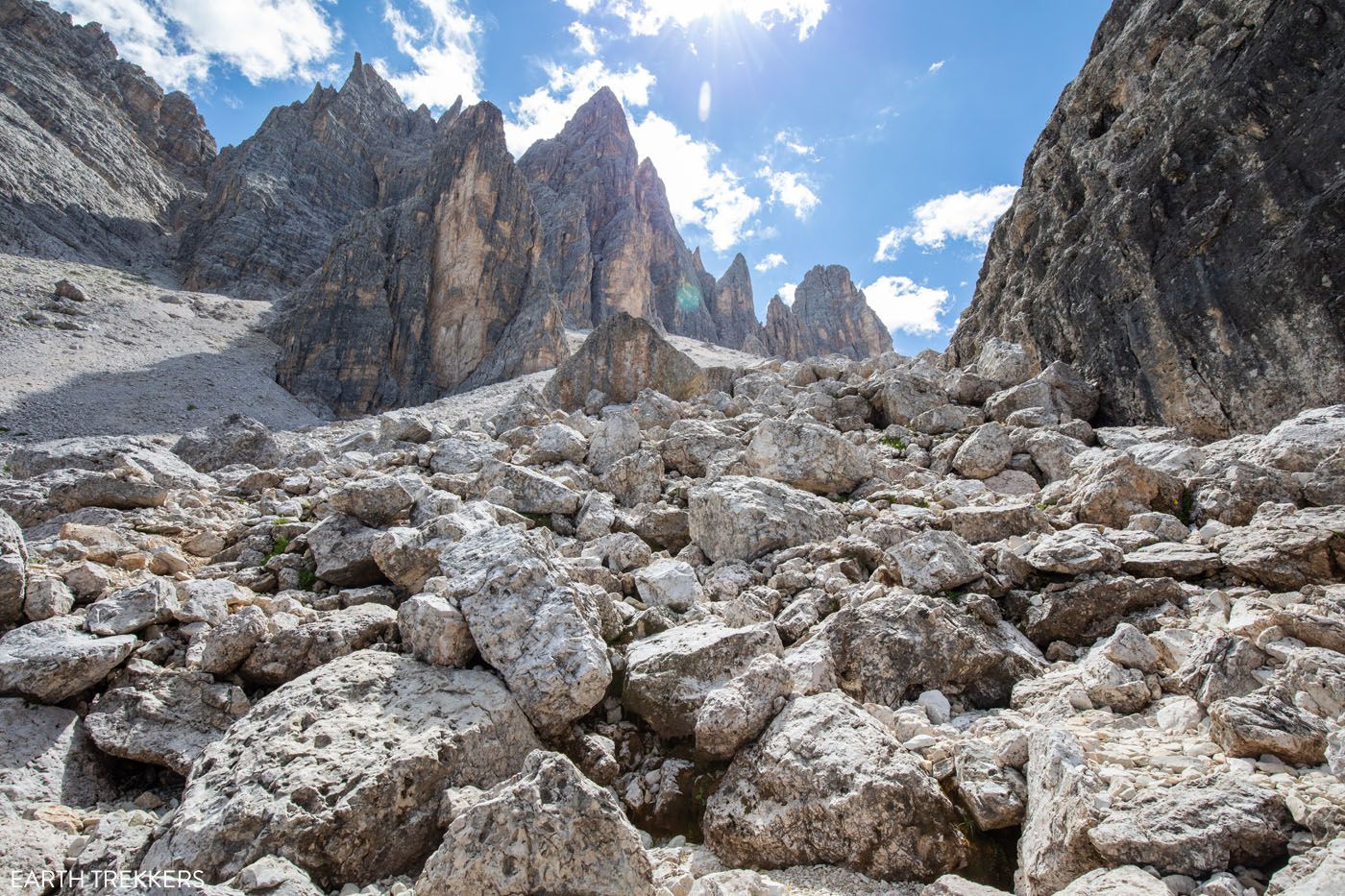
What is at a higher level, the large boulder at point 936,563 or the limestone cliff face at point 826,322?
the limestone cliff face at point 826,322

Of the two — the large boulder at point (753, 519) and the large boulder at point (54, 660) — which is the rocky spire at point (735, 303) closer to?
the large boulder at point (753, 519)

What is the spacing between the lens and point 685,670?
16.8 feet

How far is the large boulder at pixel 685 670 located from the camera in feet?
16.3

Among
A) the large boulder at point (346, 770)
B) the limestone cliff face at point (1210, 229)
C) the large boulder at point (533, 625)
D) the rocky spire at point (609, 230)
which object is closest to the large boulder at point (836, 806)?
the large boulder at point (533, 625)

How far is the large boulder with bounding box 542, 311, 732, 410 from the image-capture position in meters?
26.1

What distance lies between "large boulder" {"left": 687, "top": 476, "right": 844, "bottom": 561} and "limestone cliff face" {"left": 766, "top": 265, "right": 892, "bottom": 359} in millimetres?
111504

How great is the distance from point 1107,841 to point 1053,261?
18963 millimetres

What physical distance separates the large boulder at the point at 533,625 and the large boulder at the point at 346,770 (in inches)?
9.5

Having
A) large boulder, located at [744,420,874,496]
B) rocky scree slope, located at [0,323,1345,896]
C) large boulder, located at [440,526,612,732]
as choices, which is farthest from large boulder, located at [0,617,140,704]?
large boulder, located at [744,420,874,496]

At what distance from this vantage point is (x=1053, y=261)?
1773 cm

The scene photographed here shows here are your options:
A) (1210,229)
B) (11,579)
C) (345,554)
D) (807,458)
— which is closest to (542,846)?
(345,554)

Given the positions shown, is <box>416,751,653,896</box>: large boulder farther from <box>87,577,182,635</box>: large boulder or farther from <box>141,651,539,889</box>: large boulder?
<box>87,577,182,635</box>: large boulder

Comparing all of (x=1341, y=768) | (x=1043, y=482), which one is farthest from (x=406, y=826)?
(x=1043, y=482)

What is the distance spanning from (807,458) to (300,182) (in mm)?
110333
